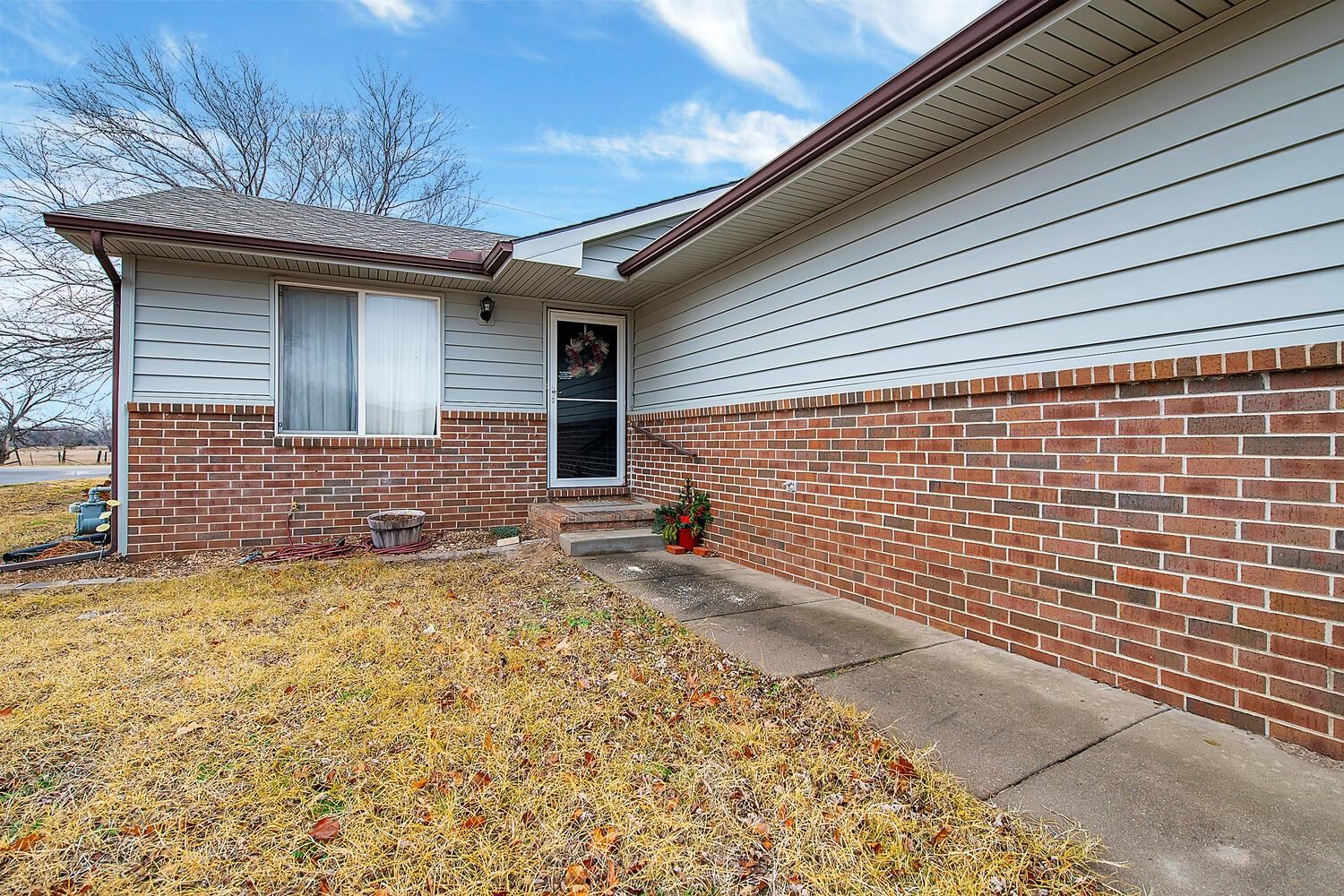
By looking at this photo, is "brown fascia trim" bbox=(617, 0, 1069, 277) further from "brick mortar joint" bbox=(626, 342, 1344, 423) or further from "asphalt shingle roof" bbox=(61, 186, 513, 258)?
"asphalt shingle roof" bbox=(61, 186, 513, 258)

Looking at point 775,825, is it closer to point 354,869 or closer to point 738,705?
point 738,705

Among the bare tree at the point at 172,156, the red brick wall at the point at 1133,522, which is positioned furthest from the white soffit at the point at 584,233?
the bare tree at the point at 172,156

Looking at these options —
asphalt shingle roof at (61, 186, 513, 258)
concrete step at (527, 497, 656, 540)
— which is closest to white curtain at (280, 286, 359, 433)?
asphalt shingle roof at (61, 186, 513, 258)

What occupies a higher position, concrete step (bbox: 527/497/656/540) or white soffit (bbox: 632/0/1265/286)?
white soffit (bbox: 632/0/1265/286)

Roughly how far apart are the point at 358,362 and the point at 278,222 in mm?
1731

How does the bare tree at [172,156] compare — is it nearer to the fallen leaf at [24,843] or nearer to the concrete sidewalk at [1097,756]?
the fallen leaf at [24,843]

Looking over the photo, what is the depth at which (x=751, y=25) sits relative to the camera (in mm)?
8992

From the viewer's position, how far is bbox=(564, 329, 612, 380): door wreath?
7.21 metres

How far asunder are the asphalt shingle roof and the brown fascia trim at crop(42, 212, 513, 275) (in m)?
0.08

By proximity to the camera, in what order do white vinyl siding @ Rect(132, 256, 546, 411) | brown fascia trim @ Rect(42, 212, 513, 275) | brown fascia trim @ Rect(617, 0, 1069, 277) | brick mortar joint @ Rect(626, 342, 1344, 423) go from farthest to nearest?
white vinyl siding @ Rect(132, 256, 546, 411)
brown fascia trim @ Rect(42, 212, 513, 275)
brown fascia trim @ Rect(617, 0, 1069, 277)
brick mortar joint @ Rect(626, 342, 1344, 423)

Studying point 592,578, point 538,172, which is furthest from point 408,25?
point 592,578

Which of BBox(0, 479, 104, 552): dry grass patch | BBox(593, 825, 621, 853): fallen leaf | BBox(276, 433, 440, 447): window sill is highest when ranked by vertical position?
BBox(276, 433, 440, 447): window sill

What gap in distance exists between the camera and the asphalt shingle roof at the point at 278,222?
5.25 metres

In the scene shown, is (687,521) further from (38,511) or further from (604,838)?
(38,511)
